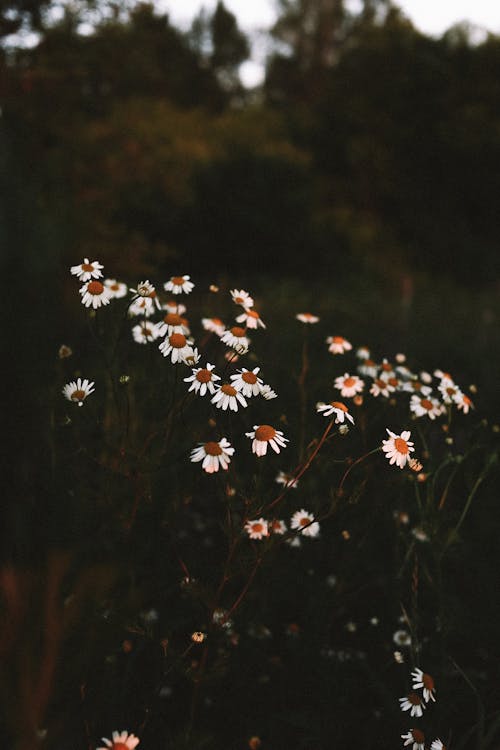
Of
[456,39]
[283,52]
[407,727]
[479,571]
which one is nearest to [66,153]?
[479,571]

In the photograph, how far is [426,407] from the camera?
1.80 meters

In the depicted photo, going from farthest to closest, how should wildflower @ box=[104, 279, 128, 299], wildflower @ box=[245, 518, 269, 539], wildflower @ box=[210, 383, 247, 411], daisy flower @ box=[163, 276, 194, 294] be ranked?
wildflower @ box=[104, 279, 128, 299], daisy flower @ box=[163, 276, 194, 294], wildflower @ box=[245, 518, 269, 539], wildflower @ box=[210, 383, 247, 411]

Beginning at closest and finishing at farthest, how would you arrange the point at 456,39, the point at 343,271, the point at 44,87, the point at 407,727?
the point at 407,727, the point at 44,87, the point at 343,271, the point at 456,39

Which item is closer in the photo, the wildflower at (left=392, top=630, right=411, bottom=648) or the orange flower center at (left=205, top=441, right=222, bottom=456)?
the orange flower center at (left=205, top=441, right=222, bottom=456)

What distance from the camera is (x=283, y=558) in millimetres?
1974

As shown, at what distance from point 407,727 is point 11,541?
1.34 meters

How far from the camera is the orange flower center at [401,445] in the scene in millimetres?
1393

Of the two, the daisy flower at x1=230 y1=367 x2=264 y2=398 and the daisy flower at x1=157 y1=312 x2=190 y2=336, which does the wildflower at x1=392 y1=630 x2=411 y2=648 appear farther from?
the daisy flower at x1=157 y1=312 x2=190 y2=336

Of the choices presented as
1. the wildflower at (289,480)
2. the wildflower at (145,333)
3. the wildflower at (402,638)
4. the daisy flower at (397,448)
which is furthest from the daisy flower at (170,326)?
the wildflower at (402,638)

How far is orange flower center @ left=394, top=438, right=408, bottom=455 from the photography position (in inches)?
54.9

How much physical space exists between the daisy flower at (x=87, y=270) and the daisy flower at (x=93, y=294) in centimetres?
3

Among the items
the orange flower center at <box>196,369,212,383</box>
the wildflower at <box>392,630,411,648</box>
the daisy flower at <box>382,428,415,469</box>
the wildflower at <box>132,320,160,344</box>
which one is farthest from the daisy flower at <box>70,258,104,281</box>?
the wildflower at <box>392,630,411,648</box>

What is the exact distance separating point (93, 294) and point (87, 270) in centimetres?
9

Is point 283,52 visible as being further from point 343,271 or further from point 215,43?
point 343,271
